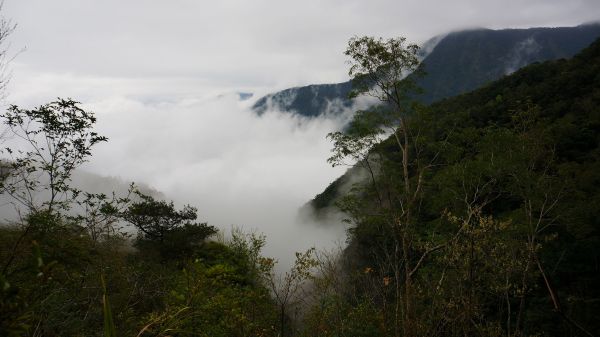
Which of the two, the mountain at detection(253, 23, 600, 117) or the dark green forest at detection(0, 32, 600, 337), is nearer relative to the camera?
the dark green forest at detection(0, 32, 600, 337)

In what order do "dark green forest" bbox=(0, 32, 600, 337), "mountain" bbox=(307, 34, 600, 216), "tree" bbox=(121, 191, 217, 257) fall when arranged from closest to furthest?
"dark green forest" bbox=(0, 32, 600, 337)
"tree" bbox=(121, 191, 217, 257)
"mountain" bbox=(307, 34, 600, 216)

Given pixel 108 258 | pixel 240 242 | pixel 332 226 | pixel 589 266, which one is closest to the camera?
pixel 240 242

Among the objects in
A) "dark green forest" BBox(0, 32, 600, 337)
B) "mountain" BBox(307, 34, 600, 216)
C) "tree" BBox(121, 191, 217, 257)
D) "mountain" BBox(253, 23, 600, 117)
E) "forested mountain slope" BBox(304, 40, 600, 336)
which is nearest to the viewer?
"dark green forest" BBox(0, 32, 600, 337)

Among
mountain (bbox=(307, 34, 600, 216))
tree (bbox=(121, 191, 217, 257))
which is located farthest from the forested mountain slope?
tree (bbox=(121, 191, 217, 257))

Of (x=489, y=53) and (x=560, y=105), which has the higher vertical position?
(x=489, y=53)

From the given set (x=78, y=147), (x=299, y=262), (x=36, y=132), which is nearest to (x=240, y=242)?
(x=299, y=262)

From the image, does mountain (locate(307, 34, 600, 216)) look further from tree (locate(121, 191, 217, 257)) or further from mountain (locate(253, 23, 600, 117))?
mountain (locate(253, 23, 600, 117))

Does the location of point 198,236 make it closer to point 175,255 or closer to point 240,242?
point 175,255

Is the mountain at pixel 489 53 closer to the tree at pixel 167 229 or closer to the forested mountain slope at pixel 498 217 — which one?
the forested mountain slope at pixel 498 217

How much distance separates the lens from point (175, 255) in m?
22.5

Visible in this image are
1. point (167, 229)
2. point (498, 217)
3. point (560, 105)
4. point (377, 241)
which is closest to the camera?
point (377, 241)

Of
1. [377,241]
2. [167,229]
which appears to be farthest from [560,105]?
[167,229]

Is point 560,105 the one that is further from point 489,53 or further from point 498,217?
point 489,53

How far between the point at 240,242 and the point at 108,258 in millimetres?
4607
